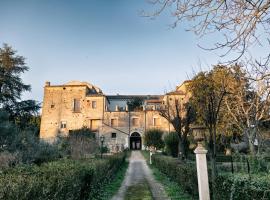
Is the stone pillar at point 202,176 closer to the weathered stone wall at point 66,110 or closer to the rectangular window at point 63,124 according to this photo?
the weathered stone wall at point 66,110

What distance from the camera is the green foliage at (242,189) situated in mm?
3811

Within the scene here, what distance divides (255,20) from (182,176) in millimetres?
7032

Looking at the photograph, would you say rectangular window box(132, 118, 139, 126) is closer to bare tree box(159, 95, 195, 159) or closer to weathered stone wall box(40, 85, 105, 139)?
weathered stone wall box(40, 85, 105, 139)

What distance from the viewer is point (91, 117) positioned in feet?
148

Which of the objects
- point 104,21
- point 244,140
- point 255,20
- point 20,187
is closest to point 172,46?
point 104,21

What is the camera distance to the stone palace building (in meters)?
45.2

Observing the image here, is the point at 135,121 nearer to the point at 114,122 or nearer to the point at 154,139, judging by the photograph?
the point at 114,122

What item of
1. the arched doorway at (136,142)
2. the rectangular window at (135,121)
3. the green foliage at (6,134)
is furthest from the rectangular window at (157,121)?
the green foliage at (6,134)

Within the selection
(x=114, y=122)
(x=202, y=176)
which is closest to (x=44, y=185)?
(x=202, y=176)

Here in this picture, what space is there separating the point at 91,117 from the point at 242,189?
41865 millimetres

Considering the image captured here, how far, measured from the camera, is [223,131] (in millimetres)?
23688

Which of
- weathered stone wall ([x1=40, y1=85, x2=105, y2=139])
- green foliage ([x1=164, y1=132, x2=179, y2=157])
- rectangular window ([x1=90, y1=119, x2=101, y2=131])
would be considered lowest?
green foliage ([x1=164, y1=132, x2=179, y2=157])

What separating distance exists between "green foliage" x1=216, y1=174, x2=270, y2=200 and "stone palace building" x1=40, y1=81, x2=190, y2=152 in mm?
39411

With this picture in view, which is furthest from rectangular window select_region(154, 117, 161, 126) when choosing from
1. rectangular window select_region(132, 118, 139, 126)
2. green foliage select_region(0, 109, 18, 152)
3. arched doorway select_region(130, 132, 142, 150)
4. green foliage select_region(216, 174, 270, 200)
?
green foliage select_region(216, 174, 270, 200)
